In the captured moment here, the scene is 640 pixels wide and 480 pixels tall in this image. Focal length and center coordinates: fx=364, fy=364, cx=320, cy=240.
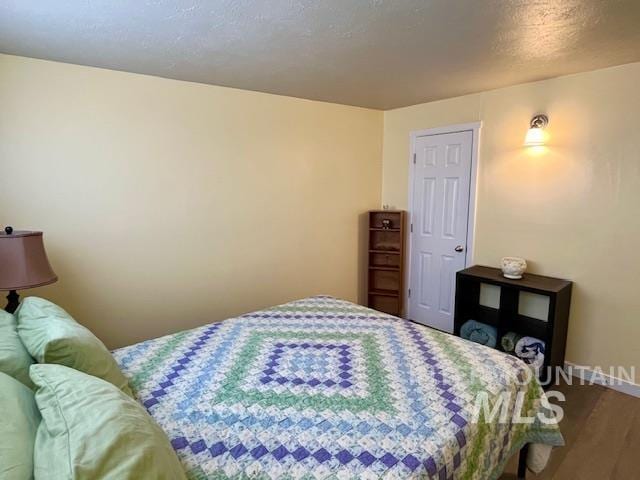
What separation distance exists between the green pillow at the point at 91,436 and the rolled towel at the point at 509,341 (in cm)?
292

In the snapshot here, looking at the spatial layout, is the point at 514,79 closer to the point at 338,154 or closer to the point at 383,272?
the point at 338,154

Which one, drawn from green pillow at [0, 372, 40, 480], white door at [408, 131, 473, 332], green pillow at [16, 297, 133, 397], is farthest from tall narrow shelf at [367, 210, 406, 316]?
green pillow at [0, 372, 40, 480]

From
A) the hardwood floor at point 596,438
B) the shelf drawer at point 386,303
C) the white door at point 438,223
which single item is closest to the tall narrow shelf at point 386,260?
the shelf drawer at point 386,303

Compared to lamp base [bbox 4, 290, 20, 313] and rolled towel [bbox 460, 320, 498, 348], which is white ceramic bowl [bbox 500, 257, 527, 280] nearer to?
rolled towel [bbox 460, 320, 498, 348]

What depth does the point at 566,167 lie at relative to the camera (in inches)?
114

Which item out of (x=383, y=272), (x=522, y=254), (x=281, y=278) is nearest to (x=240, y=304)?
(x=281, y=278)

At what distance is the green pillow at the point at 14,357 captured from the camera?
1252 millimetres

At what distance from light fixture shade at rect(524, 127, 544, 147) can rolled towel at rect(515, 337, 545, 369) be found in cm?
161

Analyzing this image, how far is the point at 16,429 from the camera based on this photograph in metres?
0.92

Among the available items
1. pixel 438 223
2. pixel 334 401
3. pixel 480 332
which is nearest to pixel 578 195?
pixel 438 223

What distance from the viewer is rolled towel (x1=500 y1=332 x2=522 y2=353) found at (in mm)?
3113

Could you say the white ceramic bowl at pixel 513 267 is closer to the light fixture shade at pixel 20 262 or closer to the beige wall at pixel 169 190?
the beige wall at pixel 169 190

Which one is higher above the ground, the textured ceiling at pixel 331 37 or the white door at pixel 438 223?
the textured ceiling at pixel 331 37

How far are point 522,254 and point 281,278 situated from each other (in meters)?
2.24
